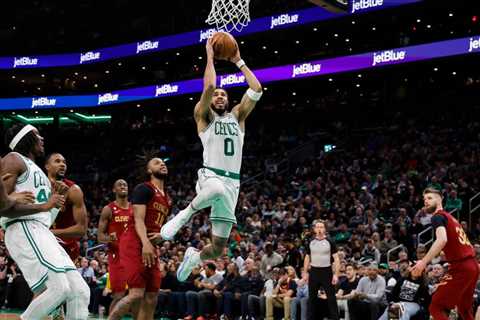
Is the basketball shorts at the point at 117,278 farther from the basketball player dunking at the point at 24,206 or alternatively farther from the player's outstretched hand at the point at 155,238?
the basketball player dunking at the point at 24,206

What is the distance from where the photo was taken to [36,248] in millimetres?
6734

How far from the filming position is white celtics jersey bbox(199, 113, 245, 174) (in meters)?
8.32

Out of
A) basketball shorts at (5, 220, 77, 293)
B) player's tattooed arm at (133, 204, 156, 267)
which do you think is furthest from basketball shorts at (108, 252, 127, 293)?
basketball shorts at (5, 220, 77, 293)

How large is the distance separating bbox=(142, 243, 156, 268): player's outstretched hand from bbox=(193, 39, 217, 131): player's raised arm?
1459 mm

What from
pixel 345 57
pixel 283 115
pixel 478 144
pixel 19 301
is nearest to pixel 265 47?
pixel 283 115

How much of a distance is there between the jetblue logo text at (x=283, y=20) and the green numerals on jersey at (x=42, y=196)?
2512 centimetres

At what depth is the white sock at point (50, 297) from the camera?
6688 mm

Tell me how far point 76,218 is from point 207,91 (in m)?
2.03

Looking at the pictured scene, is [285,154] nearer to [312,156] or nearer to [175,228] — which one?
[312,156]

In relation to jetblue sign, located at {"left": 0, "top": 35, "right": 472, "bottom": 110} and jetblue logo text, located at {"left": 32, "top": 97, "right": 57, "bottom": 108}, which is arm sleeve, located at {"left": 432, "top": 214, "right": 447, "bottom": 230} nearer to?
jetblue sign, located at {"left": 0, "top": 35, "right": 472, "bottom": 110}

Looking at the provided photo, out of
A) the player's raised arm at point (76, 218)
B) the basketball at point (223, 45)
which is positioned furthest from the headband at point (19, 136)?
the basketball at point (223, 45)

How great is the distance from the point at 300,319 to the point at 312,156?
16.2 meters

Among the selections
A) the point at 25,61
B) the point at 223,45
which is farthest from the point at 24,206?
the point at 25,61

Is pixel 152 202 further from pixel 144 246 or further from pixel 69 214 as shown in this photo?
pixel 69 214
